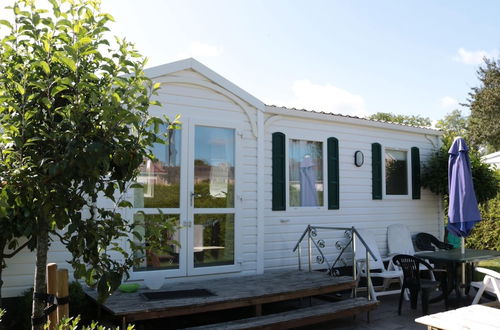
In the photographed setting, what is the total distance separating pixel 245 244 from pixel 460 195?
292cm

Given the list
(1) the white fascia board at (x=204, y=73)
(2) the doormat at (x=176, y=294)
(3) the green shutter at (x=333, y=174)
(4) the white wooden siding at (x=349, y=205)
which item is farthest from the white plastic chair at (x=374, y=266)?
(1) the white fascia board at (x=204, y=73)

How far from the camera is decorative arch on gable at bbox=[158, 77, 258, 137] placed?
541 cm

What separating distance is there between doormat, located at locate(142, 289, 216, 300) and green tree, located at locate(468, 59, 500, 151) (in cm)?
2228

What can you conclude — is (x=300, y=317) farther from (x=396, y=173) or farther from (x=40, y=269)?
(x=396, y=173)

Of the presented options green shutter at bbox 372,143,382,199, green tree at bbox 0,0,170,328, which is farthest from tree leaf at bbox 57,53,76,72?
green shutter at bbox 372,143,382,199

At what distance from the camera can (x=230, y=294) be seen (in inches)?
183

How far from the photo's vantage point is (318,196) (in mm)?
7062

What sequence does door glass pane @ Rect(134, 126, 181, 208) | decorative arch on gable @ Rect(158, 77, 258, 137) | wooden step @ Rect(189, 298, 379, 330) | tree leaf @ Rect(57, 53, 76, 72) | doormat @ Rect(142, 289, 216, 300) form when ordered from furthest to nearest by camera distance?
decorative arch on gable @ Rect(158, 77, 258, 137)
door glass pane @ Rect(134, 126, 181, 208)
doormat @ Rect(142, 289, 216, 300)
wooden step @ Rect(189, 298, 379, 330)
tree leaf @ Rect(57, 53, 76, 72)

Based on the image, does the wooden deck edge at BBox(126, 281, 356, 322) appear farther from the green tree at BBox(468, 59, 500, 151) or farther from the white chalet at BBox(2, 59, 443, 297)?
the green tree at BBox(468, 59, 500, 151)

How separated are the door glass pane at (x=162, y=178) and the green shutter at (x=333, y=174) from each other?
278 centimetres

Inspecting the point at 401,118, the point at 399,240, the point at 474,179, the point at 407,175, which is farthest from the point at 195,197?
the point at 401,118

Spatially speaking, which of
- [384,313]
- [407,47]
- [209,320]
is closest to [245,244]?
[209,320]

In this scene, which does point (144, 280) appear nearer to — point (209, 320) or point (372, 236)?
point (209, 320)

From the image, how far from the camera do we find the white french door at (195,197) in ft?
17.1
